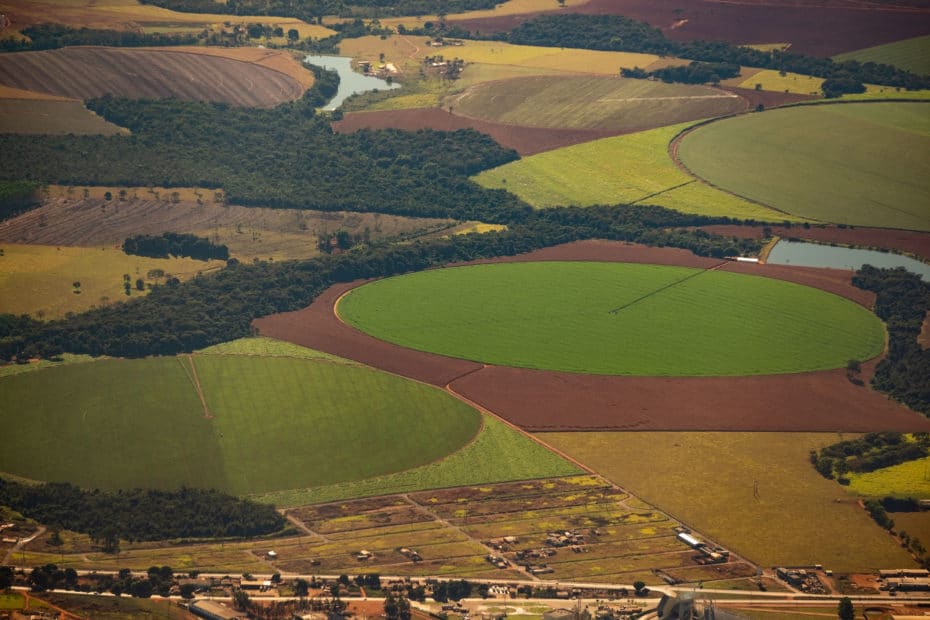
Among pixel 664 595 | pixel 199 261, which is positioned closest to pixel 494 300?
pixel 199 261

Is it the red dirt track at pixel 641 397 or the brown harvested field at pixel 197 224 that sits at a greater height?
the brown harvested field at pixel 197 224

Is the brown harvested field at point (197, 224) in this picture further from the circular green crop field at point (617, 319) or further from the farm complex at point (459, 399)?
the circular green crop field at point (617, 319)

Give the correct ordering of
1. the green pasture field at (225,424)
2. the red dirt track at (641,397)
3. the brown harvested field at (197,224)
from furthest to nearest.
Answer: the brown harvested field at (197,224), the red dirt track at (641,397), the green pasture field at (225,424)

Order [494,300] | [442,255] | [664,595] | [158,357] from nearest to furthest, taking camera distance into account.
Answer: [664,595] → [158,357] → [494,300] → [442,255]

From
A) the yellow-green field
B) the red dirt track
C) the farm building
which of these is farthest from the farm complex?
the yellow-green field

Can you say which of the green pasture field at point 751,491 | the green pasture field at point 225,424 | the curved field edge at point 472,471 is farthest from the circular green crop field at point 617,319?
the curved field edge at point 472,471

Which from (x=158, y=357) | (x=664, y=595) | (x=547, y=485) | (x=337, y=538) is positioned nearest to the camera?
(x=664, y=595)

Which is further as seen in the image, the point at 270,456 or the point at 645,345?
the point at 645,345

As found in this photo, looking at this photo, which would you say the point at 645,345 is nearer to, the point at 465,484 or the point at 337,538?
the point at 465,484
